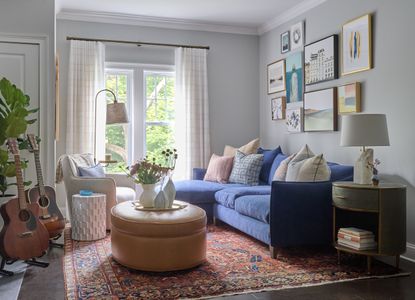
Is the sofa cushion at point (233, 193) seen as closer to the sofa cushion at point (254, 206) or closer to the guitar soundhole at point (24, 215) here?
the sofa cushion at point (254, 206)

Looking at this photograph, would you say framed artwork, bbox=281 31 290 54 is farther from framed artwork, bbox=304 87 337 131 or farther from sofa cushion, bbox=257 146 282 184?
sofa cushion, bbox=257 146 282 184

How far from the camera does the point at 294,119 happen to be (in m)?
5.44

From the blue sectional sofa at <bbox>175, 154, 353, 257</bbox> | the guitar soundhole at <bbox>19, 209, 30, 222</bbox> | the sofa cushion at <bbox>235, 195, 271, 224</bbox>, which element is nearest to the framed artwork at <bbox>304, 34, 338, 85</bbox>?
the blue sectional sofa at <bbox>175, 154, 353, 257</bbox>

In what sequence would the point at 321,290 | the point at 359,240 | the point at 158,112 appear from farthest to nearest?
the point at 158,112, the point at 359,240, the point at 321,290

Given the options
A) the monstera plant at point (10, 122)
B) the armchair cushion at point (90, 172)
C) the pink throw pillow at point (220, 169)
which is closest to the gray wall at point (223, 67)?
the pink throw pillow at point (220, 169)

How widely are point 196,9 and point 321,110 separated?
2058 millimetres

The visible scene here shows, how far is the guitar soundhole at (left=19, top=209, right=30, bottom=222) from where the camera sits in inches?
132

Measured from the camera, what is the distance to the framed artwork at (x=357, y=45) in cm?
410

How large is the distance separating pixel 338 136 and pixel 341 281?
1958 mm

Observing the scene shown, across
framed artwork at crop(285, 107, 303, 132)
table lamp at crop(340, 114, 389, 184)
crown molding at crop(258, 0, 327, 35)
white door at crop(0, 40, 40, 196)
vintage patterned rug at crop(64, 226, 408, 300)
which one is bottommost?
vintage patterned rug at crop(64, 226, 408, 300)

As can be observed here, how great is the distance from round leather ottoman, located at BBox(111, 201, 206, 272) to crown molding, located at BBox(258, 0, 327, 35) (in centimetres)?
309

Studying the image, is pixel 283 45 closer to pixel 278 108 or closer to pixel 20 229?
pixel 278 108

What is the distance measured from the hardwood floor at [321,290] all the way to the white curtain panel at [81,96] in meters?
2.53

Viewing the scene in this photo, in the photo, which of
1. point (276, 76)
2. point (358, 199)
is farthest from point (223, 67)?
point (358, 199)
